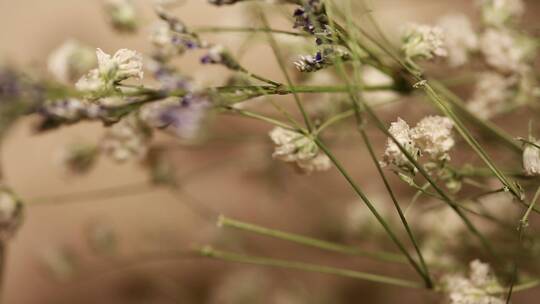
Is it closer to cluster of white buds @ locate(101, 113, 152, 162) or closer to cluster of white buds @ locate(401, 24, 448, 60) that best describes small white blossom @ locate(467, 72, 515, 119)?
cluster of white buds @ locate(401, 24, 448, 60)

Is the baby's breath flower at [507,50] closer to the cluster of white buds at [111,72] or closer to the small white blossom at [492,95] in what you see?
the small white blossom at [492,95]

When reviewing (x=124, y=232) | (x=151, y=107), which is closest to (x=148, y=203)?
(x=124, y=232)

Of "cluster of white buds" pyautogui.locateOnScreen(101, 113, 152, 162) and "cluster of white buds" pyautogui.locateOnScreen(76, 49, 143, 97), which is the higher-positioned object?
"cluster of white buds" pyautogui.locateOnScreen(101, 113, 152, 162)

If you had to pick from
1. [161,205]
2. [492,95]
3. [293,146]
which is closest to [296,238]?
[293,146]

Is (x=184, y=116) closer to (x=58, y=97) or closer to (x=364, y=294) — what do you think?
(x=58, y=97)

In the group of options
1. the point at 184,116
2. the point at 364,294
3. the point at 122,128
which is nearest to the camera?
the point at 184,116

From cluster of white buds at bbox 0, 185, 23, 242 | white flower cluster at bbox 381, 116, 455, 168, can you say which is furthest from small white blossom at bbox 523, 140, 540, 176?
cluster of white buds at bbox 0, 185, 23, 242

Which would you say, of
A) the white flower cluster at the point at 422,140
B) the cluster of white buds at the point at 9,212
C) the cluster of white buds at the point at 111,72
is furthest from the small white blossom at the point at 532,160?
the cluster of white buds at the point at 9,212
